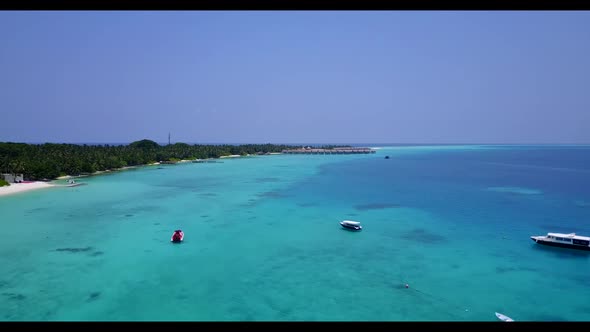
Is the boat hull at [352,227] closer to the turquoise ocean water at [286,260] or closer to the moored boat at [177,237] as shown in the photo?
the turquoise ocean water at [286,260]

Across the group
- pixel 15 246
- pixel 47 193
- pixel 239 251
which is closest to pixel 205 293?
pixel 239 251

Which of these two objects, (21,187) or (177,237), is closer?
(177,237)

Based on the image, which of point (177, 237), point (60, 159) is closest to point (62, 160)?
point (60, 159)

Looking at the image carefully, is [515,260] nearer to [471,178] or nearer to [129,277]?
[129,277]

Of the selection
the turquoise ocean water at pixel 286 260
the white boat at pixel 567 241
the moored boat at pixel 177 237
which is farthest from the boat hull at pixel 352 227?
the moored boat at pixel 177 237

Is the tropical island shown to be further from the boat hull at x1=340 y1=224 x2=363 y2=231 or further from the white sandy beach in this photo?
the boat hull at x1=340 y1=224 x2=363 y2=231

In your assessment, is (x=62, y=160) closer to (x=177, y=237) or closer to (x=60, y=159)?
(x=60, y=159)
